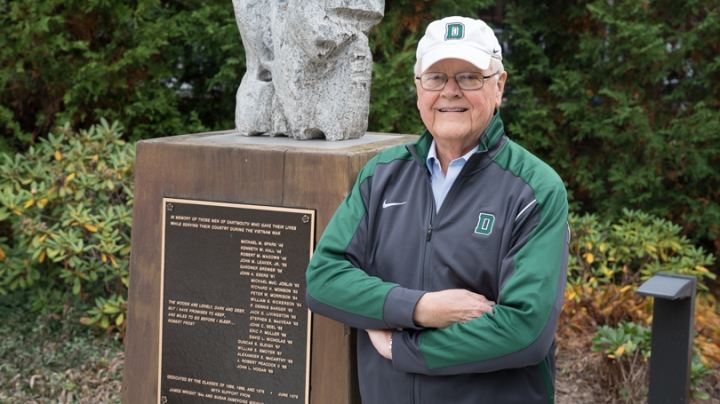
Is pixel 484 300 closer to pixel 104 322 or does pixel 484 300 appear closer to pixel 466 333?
pixel 466 333

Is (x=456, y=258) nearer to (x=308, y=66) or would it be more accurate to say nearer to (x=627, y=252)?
(x=308, y=66)

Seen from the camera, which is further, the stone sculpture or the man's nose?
the stone sculpture

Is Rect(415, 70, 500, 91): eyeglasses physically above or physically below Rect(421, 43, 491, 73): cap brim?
below

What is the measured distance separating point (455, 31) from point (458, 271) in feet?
2.47

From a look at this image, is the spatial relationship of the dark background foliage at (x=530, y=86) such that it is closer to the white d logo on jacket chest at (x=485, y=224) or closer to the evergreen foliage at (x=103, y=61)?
the evergreen foliage at (x=103, y=61)

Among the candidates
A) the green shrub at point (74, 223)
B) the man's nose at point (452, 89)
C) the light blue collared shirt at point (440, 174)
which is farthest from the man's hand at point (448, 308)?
the green shrub at point (74, 223)

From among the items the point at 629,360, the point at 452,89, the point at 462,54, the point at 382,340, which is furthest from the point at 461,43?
the point at 629,360

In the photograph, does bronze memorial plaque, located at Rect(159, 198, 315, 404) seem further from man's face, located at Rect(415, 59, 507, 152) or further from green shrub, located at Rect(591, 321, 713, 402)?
green shrub, located at Rect(591, 321, 713, 402)

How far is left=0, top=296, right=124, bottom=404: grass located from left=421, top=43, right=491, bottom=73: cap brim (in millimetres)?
3152

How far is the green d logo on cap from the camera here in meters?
2.53

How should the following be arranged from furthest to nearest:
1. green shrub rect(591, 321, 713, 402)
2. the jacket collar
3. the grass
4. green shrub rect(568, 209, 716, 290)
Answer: green shrub rect(568, 209, 716, 290)
the grass
green shrub rect(591, 321, 713, 402)
the jacket collar

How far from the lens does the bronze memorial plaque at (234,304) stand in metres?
3.42

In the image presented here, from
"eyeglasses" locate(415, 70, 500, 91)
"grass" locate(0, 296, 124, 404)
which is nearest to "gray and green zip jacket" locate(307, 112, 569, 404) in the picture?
"eyeglasses" locate(415, 70, 500, 91)

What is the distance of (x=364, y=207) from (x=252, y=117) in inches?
55.1
